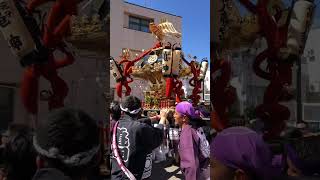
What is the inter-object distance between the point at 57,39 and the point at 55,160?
496 mm

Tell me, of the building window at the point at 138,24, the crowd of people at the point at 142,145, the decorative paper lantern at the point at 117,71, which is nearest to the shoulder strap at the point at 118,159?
the crowd of people at the point at 142,145

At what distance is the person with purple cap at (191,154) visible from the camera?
3.05 meters

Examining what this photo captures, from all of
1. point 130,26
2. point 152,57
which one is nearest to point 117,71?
point 152,57

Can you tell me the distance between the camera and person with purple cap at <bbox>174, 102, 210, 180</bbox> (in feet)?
10.0

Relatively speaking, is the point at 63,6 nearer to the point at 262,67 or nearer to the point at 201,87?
the point at 262,67

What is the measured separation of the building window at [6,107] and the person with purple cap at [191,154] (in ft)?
6.38

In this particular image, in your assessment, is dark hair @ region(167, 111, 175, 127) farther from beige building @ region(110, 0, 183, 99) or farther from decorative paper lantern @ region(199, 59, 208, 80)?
beige building @ region(110, 0, 183, 99)

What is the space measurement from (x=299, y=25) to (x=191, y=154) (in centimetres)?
173

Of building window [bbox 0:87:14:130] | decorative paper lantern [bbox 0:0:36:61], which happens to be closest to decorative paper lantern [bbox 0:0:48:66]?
decorative paper lantern [bbox 0:0:36:61]

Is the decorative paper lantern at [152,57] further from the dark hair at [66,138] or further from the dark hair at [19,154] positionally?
the dark hair at [66,138]

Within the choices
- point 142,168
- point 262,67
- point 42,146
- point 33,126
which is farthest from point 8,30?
point 142,168

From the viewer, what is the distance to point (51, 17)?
4.40 ft

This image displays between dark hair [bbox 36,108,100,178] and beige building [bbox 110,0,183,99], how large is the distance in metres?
18.9

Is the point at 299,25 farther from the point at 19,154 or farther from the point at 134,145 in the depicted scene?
the point at 134,145
